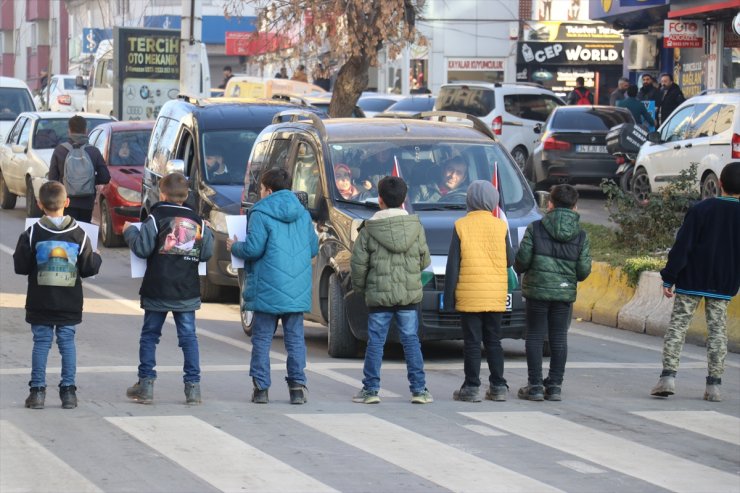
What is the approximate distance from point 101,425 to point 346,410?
1.59 meters

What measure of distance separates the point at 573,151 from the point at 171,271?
57.7 ft

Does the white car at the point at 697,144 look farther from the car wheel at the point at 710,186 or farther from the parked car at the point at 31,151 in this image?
the parked car at the point at 31,151

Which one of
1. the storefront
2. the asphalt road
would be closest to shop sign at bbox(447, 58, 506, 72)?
the storefront

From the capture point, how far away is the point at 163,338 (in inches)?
502

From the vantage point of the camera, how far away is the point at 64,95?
48.0m

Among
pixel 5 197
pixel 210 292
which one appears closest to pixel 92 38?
pixel 5 197

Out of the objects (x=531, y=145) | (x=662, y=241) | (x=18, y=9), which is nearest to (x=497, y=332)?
(x=662, y=241)

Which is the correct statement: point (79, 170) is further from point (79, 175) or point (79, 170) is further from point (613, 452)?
point (613, 452)

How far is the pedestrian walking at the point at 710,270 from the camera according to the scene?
10.2 metres

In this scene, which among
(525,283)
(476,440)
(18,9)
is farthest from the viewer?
(18,9)

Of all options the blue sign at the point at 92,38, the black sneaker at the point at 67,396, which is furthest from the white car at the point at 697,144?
the blue sign at the point at 92,38

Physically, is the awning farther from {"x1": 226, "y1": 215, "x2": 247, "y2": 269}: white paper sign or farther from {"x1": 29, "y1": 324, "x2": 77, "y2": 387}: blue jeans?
{"x1": 29, "y1": 324, "x2": 77, "y2": 387}: blue jeans

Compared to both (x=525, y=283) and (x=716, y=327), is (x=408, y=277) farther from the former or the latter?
(x=716, y=327)

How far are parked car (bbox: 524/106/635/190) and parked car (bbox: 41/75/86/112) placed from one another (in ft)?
74.3
